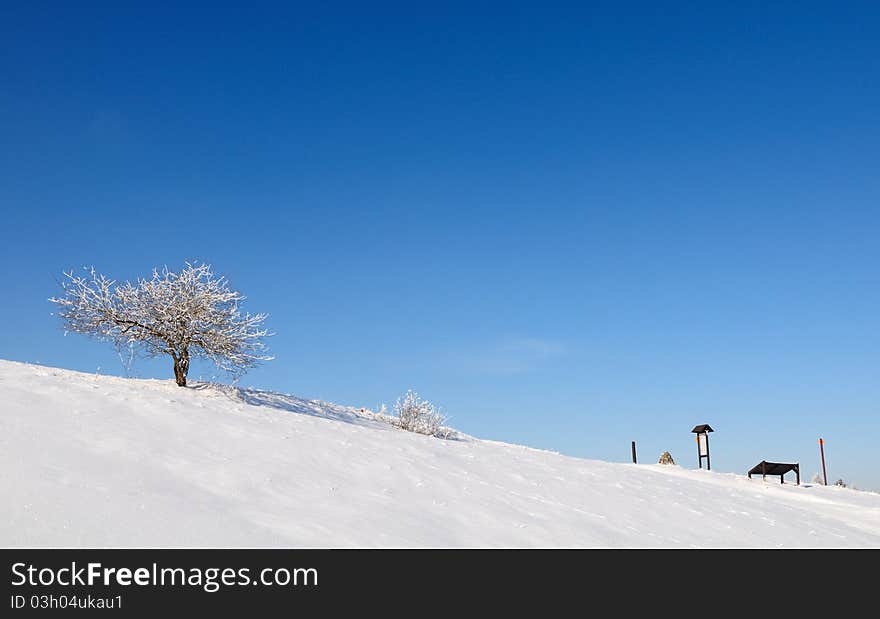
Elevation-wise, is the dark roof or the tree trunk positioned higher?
the tree trunk

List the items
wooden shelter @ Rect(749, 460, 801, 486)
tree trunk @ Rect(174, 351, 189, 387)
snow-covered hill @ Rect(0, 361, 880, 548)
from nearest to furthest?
snow-covered hill @ Rect(0, 361, 880, 548) → tree trunk @ Rect(174, 351, 189, 387) → wooden shelter @ Rect(749, 460, 801, 486)

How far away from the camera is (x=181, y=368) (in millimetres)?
23469

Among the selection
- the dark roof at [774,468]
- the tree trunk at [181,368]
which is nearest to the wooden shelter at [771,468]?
the dark roof at [774,468]

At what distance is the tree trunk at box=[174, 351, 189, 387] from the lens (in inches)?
920

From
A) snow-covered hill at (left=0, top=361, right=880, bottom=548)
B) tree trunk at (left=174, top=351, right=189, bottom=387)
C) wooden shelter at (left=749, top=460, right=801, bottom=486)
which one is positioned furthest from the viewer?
wooden shelter at (left=749, top=460, right=801, bottom=486)

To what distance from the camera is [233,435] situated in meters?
17.3

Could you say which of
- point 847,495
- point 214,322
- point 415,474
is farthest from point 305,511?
point 847,495

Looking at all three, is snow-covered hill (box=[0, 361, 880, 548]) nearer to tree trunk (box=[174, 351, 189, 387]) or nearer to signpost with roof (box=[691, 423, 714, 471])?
tree trunk (box=[174, 351, 189, 387])

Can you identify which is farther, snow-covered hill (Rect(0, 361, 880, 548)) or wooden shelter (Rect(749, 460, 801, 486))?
wooden shelter (Rect(749, 460, 801, 486))

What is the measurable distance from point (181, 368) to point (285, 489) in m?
11.6

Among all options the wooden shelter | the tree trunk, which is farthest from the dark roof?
the tree trunk

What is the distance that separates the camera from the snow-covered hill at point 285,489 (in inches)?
408

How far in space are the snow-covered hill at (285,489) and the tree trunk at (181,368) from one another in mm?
510

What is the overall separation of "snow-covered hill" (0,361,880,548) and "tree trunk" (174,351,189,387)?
51 centimetres
